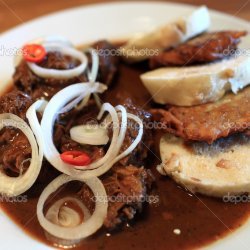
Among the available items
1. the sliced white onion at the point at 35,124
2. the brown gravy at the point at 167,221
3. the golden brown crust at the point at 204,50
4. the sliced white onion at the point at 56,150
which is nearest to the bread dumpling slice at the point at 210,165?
the brown gravy at the point at 167,221

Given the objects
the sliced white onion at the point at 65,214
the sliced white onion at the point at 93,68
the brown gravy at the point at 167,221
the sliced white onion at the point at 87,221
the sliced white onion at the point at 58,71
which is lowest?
the brown gravy at the point at 167,221

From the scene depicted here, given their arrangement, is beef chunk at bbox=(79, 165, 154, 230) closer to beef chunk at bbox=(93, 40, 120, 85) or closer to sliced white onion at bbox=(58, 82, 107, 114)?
sliced white onion at bbox=(58, 82, 107, 114)

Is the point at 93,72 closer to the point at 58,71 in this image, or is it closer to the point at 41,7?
the point at 58,71

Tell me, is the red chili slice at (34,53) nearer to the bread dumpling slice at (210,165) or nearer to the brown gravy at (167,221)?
the brown gravy at (167,221)

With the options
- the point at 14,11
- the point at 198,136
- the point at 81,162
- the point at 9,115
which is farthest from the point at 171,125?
the point at 14,11

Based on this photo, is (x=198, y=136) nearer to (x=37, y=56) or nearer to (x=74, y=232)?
(x=74, y=232)

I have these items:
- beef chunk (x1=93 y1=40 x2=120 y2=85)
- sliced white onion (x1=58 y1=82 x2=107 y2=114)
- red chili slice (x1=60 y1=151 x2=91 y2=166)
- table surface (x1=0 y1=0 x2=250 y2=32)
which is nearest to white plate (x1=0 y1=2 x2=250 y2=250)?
beef chunk (x1=93 y1=40 x2=120 y2=85)

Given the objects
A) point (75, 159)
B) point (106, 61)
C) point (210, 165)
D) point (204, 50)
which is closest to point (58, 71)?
point (106, 61)
